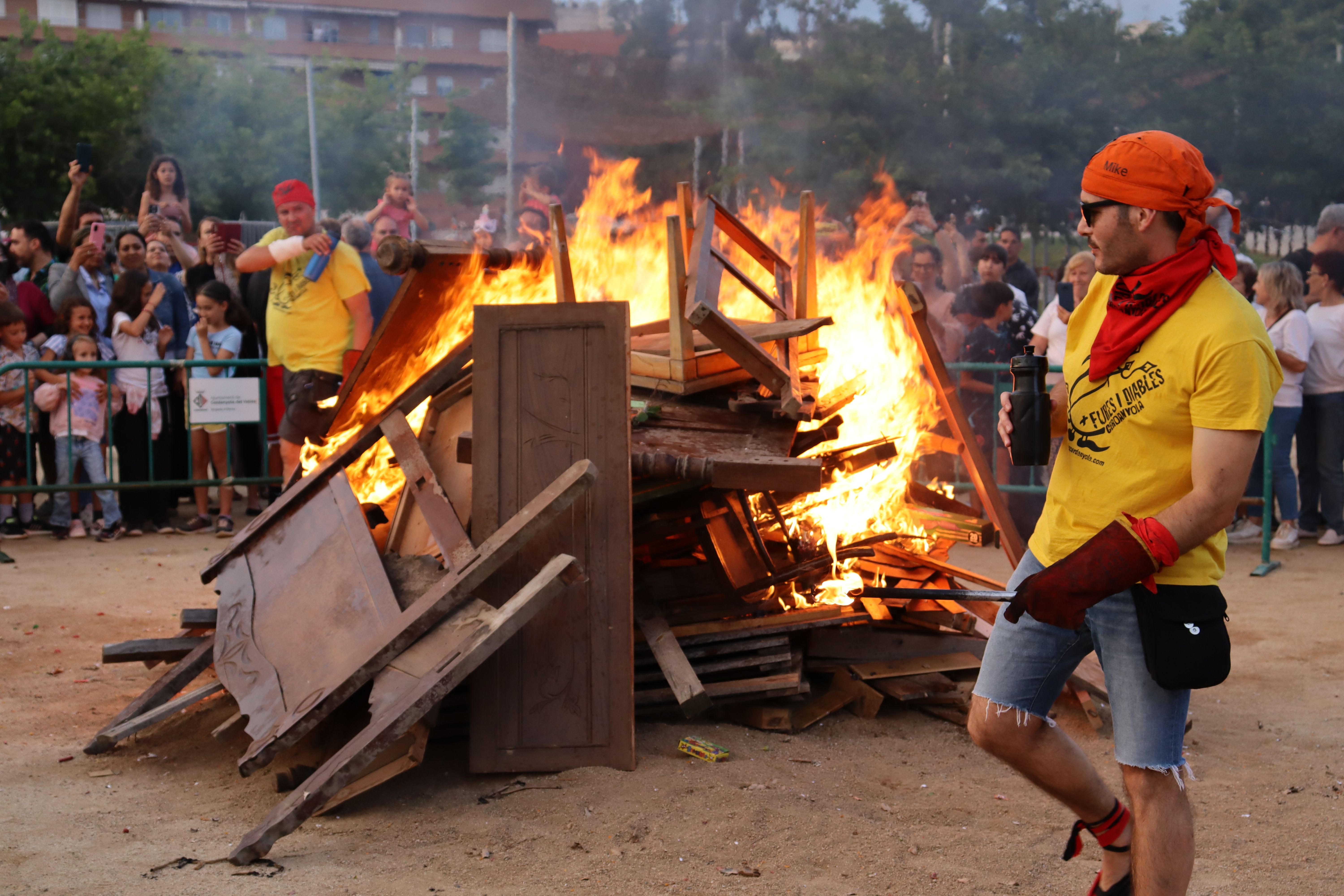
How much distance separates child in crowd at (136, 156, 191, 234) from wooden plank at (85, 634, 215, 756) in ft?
21.5

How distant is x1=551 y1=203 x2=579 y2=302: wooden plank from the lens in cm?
619

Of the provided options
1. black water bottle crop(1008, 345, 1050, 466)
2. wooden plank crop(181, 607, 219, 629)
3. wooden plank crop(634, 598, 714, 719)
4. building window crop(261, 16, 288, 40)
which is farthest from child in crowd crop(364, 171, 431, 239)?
building window crop(261, 16, 288, 40)

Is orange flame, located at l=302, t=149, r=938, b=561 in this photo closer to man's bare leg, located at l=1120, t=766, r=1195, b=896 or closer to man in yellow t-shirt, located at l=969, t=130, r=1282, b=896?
man in yellow t-shirt, located at l=969, t=130, r=1282, b=896

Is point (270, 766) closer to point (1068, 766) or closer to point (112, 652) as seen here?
point (112, 652)

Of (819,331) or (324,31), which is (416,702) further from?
(324,31)

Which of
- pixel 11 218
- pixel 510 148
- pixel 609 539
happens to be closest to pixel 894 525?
pixel 609 539

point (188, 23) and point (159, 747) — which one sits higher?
point (188, 23)

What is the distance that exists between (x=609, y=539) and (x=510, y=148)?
45.8 feet

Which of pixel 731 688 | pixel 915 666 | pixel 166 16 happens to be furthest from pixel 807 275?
pixel 166 16

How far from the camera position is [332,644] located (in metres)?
4.39

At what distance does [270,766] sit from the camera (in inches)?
177

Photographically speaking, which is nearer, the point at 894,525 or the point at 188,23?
the point at 894,525

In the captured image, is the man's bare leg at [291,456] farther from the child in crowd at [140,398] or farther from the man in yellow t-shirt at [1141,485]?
the man in yellow t-shirt at [1141,485]

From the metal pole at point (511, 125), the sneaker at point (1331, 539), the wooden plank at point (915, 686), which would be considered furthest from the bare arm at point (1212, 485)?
the metal pole at point (511, 125)
